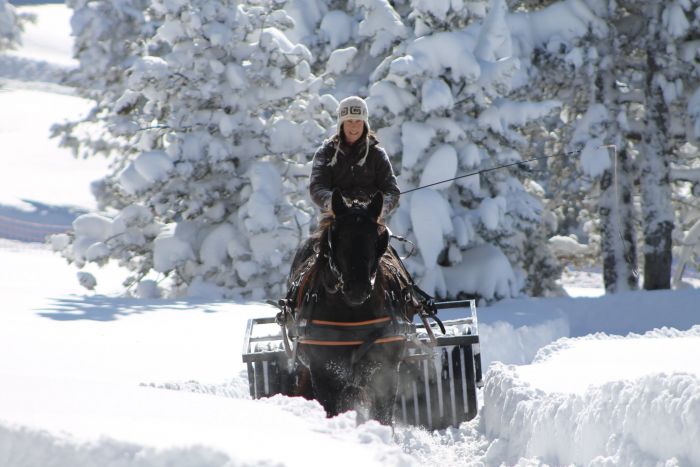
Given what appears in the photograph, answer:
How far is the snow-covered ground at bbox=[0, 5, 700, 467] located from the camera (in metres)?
4.30

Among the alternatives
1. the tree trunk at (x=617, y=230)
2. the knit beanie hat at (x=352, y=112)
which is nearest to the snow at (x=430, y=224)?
the tree trunk at (x=617, y=230)

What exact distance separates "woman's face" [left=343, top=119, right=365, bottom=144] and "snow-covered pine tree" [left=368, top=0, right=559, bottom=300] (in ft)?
28.5

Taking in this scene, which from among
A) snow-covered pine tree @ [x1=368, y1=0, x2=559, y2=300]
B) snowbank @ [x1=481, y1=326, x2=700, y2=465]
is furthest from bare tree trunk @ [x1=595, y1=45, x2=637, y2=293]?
snowbank @ [x1=481, y1=326, x2=700, y2=465]

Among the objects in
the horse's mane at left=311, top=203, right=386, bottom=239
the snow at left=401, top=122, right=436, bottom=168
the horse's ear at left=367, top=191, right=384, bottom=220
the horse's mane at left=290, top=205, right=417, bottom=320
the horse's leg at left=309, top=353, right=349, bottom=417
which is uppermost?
the snow at left=401, top=122, right=436, bottom=168

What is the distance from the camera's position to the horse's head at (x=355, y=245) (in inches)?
279

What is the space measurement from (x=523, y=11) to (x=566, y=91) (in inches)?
86.0

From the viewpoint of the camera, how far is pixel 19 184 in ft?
155

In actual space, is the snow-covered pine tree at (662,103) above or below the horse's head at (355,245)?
above

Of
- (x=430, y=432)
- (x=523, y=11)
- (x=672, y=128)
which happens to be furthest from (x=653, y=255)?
(x=430, y=432)

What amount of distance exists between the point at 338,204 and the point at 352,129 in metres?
1.72

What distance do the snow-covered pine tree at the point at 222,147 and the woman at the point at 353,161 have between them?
9.59 m

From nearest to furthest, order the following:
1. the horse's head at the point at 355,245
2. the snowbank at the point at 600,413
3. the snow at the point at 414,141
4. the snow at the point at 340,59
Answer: the snowbank at the point at 600,413
the horse's head at the point at 355,245
the snow at the point at 414,141
the snow at the point at 340,59

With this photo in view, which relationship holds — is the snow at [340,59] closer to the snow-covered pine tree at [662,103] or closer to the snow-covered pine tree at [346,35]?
the snow-covered pine tree at [346,35]

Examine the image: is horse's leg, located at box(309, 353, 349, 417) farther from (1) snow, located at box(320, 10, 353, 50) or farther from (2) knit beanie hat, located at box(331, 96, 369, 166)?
(1) snow, located at box(320, 10, 353, 50)
